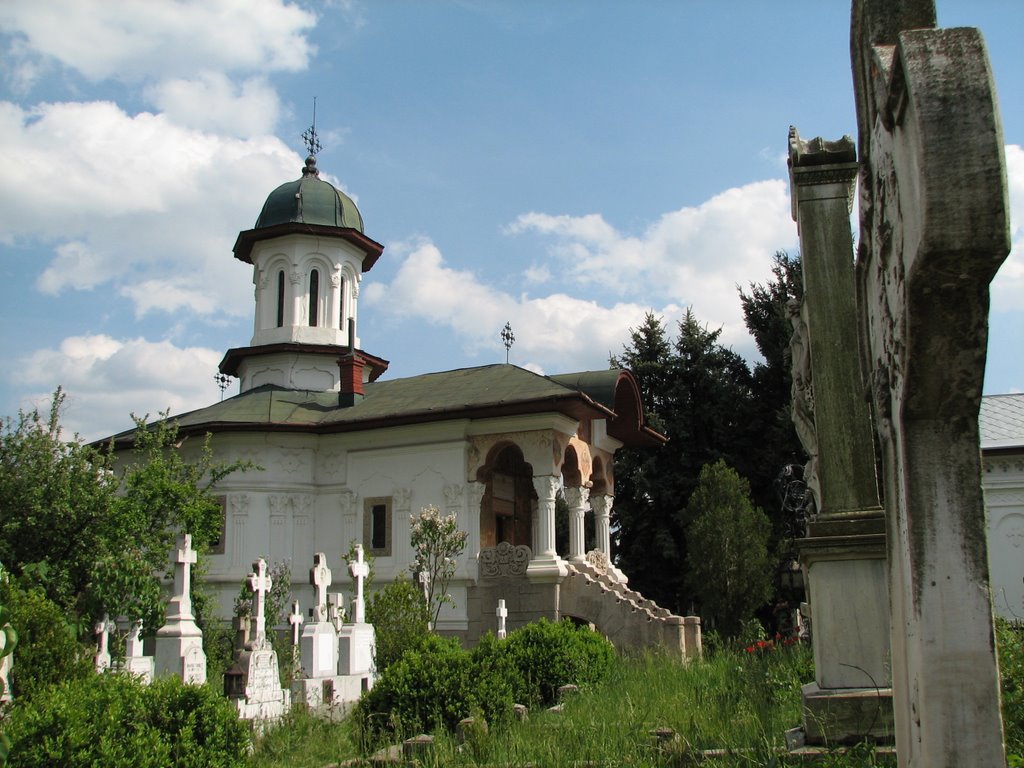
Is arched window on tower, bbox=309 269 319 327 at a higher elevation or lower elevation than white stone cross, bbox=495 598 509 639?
higher

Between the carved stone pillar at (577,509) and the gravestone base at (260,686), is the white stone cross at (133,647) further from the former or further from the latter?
the carved stone pillar at (577,509)

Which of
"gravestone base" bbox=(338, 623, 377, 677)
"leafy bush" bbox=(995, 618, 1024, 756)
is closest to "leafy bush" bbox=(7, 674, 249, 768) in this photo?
"leafy bush" bbox=(995, 618, 1024, 756)

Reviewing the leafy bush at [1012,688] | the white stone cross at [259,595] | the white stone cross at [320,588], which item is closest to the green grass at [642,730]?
the leafy bush at [1012,688]

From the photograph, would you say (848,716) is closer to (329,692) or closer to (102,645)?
(329,692)

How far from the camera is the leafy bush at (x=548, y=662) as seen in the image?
33.9 ft

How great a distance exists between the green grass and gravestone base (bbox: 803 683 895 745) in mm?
266

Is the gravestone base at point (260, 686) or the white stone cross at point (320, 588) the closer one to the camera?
the gravestone base at point (260, 686)

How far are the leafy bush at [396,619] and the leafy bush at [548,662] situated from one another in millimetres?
3517

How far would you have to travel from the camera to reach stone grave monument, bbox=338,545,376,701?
12.6m

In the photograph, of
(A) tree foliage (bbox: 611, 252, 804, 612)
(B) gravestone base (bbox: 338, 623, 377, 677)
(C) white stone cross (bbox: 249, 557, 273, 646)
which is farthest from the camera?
(A) tree foliage (bbox: 611, 252, 804, 612)

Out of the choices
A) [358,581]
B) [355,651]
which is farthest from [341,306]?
[355,651]

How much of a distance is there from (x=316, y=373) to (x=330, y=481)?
5025 millimetres

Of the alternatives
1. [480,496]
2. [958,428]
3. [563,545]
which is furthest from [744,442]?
[958,428]

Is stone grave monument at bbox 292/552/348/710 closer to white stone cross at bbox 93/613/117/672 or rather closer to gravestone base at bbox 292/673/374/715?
gravestone base at bbox 292/673/374/715
